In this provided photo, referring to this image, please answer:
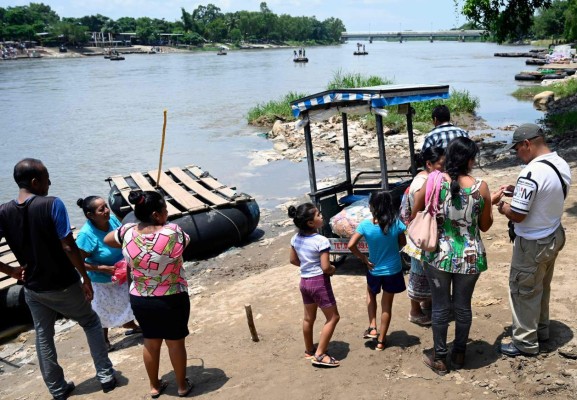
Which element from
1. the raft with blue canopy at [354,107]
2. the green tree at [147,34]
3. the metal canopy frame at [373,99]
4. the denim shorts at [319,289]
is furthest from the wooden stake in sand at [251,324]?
the green tree at [147,34]

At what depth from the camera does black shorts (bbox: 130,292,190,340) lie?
13.8 feet

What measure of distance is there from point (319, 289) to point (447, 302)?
987mm

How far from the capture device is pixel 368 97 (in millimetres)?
6488

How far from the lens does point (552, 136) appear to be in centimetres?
1477

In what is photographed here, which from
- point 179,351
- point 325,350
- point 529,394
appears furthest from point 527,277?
point 179,351

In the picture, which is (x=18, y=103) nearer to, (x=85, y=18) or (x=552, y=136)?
(x=552, y=136)

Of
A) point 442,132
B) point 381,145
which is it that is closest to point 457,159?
point 442,132

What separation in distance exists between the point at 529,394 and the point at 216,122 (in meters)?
26.1

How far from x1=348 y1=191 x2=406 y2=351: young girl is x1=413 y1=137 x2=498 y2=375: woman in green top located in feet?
1.40

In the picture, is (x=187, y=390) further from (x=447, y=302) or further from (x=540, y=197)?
(x=540, y=197)

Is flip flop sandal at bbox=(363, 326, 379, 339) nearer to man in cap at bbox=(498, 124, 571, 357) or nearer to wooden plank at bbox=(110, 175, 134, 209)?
man in cap at bbox=(498, 124, 571, 357)

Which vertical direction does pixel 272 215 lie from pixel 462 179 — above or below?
below

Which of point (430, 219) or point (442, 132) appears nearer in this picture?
point (430, 219)

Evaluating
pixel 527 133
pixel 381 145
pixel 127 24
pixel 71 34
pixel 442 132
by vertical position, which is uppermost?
pixel 127 24
